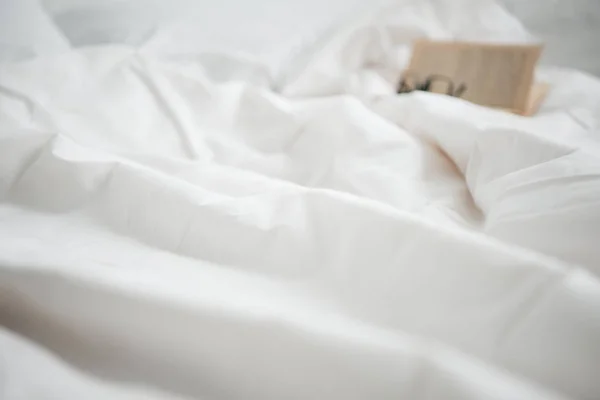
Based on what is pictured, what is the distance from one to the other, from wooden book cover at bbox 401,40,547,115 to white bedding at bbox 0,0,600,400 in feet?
0.68

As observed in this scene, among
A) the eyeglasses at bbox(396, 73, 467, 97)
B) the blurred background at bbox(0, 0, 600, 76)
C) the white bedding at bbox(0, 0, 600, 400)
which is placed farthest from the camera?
the eyeglasses at bbox(396, 73, 467, 97)

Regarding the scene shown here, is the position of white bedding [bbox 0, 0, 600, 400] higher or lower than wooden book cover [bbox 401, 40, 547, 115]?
higher

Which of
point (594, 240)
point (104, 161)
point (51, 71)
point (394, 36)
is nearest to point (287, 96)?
point (394, 36)

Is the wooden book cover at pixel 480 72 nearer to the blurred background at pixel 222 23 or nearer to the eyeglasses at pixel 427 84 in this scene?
the eyeglasses at pixel 427 84

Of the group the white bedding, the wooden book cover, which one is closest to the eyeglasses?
the wooden book cover

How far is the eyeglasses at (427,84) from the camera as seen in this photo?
3.01 feet

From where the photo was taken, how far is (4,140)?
519 mm

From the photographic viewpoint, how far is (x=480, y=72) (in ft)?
3.04

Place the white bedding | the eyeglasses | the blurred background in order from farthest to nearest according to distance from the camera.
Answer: the eyeglasses → the blurred background → the white bedding

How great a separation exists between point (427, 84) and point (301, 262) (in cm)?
61

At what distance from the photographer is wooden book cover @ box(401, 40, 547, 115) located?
2.87 ft

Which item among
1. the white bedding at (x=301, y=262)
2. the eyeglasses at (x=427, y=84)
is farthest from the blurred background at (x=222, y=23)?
the eyeglasses at (x=427, y=84)

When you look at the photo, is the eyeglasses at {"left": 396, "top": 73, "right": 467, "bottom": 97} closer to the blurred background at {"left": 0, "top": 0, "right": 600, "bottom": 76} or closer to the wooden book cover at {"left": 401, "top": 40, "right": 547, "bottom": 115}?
the wooden book cover at {"left": 401, "top": 40, "right": 547, "bottom": 115}

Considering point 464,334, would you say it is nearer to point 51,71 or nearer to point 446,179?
point 446,179
